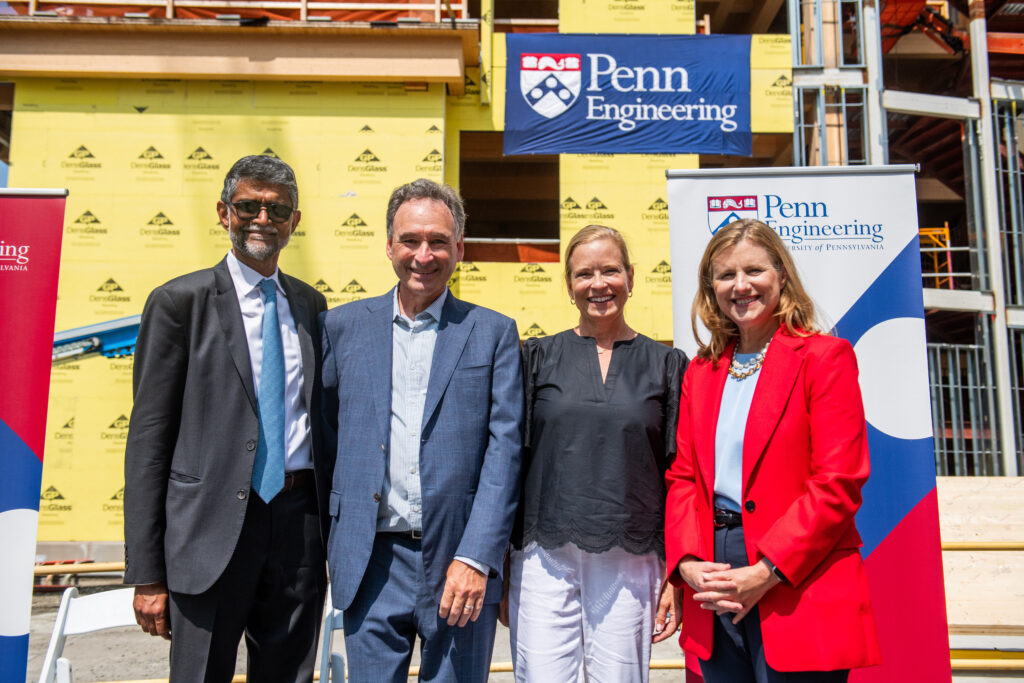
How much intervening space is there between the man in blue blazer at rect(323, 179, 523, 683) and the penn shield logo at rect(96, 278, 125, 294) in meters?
7.34

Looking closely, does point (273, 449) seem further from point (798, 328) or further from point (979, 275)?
point (979, 275)

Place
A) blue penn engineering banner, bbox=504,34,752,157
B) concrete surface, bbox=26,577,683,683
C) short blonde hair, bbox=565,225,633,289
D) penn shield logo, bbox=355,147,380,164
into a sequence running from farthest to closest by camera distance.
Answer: blue penn engineering banner, bbox=504,34,752,157, penn shield logo, bbox=355,147,380,164, concrete surface, bbox=26,577,683,683, short blonde hair, bbox=565,225,633,289

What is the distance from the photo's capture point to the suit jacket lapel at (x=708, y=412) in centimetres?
199

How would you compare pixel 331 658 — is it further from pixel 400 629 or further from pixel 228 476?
pixel 228 476

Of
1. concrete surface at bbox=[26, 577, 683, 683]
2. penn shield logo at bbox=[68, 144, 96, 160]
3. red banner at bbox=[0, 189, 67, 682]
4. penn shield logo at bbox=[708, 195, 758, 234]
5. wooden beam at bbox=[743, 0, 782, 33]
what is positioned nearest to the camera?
red banner at bbox=[0, 189, 67, 682]

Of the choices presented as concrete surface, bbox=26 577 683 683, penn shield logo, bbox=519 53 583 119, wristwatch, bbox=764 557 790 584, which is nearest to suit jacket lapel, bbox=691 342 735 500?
wristwatch, bbox=764 557 790 584

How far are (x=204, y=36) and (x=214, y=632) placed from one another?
27.5 ft

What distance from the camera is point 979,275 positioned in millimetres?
10148

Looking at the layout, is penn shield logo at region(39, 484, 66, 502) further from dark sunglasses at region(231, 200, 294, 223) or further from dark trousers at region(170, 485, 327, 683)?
dark sunglasses at region(231, 200, 294, 223)

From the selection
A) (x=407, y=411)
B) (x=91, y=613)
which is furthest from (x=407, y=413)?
(x=91, y=613)

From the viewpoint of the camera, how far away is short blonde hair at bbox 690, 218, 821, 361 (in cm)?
202

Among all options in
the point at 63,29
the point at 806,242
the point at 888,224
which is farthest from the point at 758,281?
the point at 63,29

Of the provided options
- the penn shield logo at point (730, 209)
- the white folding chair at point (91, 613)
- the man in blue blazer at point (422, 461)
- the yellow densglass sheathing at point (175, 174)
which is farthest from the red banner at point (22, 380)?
the yellow densglass sheathing at point (175, 174)

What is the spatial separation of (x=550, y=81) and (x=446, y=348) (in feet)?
25.2
